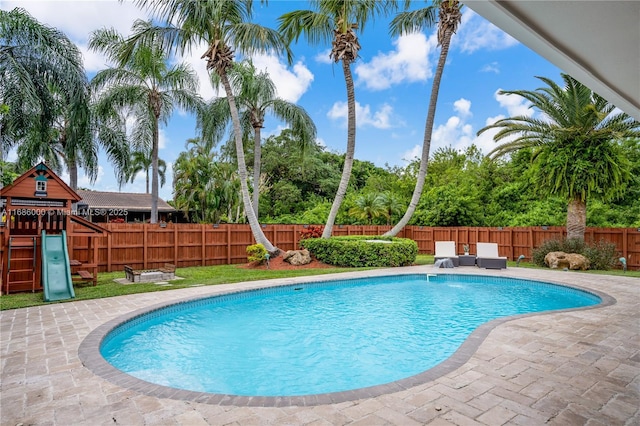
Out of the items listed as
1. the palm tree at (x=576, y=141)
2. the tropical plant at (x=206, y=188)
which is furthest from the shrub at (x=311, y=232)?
the tropical plant at (x=206, y=188)

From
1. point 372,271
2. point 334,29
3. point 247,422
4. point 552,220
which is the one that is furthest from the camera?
point 552,220

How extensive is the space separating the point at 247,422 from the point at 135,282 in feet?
28.8

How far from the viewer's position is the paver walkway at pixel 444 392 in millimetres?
3090

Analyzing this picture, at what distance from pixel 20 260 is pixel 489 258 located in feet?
46.8

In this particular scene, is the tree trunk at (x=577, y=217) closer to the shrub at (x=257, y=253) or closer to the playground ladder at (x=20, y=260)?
the shrub at (x=257, y=253)

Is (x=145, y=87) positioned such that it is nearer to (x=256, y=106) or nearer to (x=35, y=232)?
(x=256, y=106)

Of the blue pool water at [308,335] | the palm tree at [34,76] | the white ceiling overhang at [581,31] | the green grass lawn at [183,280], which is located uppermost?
the palm tree at [34,76]

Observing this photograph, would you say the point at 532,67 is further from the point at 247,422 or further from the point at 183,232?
the point at 247,422

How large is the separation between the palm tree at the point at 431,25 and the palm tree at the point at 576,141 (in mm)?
2492

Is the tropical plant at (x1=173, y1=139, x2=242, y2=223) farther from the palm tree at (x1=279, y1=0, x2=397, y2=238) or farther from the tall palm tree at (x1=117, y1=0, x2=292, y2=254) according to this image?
the palm tree at (x1=279, y1=0, x2=397, y2=238)

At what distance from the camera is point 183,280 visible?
11016 mm

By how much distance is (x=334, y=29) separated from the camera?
563 inches

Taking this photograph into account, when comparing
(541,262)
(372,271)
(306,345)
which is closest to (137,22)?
(372,271)

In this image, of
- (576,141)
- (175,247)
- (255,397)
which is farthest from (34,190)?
(576,141)
